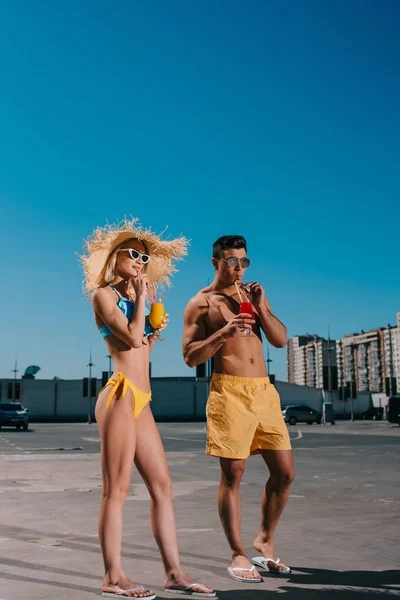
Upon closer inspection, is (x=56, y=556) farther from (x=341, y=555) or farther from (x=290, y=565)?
(x=341, y=555)

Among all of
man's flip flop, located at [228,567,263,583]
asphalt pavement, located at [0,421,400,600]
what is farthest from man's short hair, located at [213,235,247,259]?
asphalt pavement, located at [0,421,400,600]

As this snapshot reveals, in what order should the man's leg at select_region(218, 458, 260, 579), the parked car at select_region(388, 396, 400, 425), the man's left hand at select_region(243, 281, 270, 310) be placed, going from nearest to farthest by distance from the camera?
the man's leg at select_region(218, 458, 260, 579)
the man's left hand at select_region(243, 281, 270, 310)
the parked car at select_region(388, 396, 400, 425)

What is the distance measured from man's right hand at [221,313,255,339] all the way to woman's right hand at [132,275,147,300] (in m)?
0.56

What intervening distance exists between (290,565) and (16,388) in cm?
7108

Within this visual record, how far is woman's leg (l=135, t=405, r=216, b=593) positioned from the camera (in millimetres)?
3809

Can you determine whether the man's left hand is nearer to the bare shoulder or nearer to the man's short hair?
the man's short hair

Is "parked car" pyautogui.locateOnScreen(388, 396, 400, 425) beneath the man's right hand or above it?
beneath

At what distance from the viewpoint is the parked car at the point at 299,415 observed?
160 feet

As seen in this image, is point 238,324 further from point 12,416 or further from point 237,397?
point 12,416

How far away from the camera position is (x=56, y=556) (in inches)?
197

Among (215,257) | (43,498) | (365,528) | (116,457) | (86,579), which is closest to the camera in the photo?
(116,457)

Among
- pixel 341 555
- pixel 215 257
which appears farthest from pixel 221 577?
pixel 215 257

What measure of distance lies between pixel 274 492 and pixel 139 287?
65.6 inches

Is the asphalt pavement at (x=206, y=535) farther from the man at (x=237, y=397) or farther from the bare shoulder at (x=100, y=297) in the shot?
the bare shoulder at (x=100, y=297)
